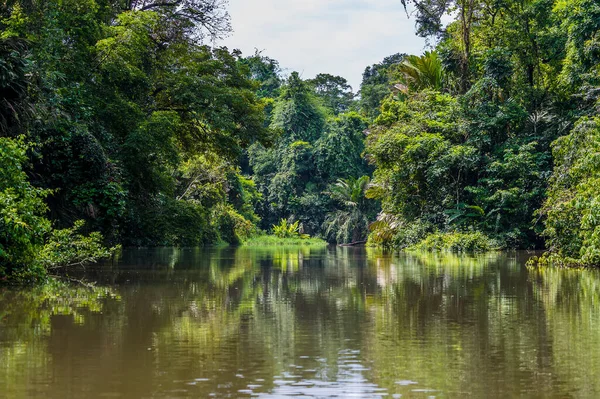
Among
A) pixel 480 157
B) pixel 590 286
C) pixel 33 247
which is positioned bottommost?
pixel 590 286

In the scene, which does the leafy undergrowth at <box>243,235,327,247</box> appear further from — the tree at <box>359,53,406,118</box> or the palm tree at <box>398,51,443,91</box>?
the palm tree at <box>398,51,443,91</box>

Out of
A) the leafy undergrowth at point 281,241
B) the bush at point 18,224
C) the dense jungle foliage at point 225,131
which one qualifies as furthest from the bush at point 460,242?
the leafy undergrowth at point 281,241

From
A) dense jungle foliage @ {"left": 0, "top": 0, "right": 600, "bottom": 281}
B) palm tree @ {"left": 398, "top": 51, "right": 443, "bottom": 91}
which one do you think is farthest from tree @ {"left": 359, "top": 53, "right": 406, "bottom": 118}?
palm tree @ {"left": 398, "top": 51, "right": 443, "bottom": 91}

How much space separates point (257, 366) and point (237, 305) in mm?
4046

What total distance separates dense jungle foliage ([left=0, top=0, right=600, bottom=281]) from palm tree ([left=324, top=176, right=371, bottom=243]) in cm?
756

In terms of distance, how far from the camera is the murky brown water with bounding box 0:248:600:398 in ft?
16.1

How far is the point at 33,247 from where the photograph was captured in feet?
36.7

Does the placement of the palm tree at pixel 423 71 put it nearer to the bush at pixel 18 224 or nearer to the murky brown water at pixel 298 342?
the murky brown water at pixel 298 342

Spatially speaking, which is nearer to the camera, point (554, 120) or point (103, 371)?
point (103, 371)

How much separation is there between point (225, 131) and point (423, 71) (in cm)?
1721

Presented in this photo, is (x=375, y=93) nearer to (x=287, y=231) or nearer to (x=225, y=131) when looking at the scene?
(x=287, y=231)

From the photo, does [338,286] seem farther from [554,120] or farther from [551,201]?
[554,120]

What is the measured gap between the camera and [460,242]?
30.7 metres

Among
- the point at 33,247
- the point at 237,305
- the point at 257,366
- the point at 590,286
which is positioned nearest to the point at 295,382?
the point at 257,366
